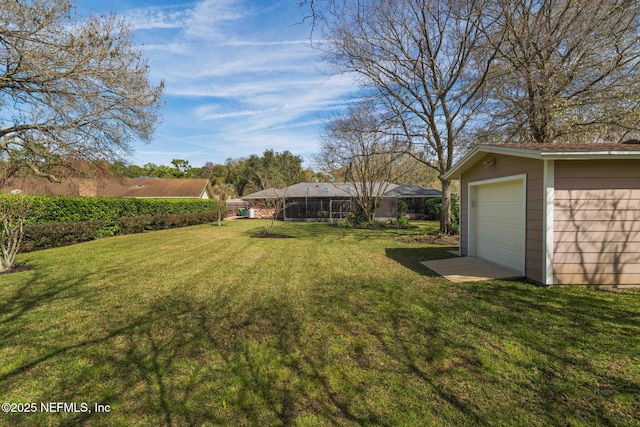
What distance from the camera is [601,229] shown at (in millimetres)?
4973

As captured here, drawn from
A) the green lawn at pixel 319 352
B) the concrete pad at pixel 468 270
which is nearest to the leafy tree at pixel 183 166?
the green lawn at pixel 319 352

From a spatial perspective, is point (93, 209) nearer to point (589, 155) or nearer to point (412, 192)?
point (589, 155)

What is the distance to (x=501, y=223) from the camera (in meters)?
6.66

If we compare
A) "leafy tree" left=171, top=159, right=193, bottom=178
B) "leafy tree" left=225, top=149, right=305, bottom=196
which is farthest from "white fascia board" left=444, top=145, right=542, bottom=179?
"leafy tree" left=171, top=159, right=193, bottom=178

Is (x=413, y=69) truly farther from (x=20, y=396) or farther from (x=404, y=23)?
(x=20, y=396)

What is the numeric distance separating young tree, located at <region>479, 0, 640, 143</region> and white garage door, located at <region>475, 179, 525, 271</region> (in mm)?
Answer: 3728

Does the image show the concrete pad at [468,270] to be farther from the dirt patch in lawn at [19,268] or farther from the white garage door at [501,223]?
the dirt patch in lawn at [19,268]

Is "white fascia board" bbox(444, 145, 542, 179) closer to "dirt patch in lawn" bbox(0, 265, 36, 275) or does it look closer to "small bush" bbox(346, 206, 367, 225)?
"small bush" bbox(346, 206, 367, 225)

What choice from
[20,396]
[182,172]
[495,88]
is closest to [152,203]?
[20,396]

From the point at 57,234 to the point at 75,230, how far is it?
0.79m

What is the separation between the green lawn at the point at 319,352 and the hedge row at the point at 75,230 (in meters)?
4.87

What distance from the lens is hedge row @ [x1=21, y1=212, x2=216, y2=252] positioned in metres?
9.14

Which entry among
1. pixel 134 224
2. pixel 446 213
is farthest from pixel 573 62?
pixel 134 224

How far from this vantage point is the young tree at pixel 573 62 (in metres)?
7.96
